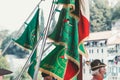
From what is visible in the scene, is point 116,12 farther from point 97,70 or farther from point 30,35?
point 97,70

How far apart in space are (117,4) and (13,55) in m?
1.53

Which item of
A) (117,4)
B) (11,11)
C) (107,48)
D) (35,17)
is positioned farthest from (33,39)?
(11,11)

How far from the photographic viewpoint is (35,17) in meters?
2.67

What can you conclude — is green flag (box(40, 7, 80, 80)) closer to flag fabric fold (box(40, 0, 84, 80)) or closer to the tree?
flag fabric fold (box(40, 0, 84, 80))

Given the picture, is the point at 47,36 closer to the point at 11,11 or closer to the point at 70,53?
the point at 70,53

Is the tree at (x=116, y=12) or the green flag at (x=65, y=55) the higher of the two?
the tree at (x=116, y=12)

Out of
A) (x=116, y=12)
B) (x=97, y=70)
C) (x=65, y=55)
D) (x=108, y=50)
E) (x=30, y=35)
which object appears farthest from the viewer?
(x=116, y=12)

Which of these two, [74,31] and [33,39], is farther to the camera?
[33,39]

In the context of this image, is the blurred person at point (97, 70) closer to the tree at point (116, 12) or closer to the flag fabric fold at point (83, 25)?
the flag fabric fold at point (83, 25)

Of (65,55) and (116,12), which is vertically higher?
(116,12)

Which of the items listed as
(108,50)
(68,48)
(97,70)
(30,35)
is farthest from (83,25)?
(108,50)

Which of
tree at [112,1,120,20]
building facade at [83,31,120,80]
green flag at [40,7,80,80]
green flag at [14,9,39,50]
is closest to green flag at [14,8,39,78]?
green flag at [14,9,39,50]

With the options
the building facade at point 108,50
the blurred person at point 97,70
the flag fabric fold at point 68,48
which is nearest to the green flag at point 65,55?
the flag fabric fold at point 68,48

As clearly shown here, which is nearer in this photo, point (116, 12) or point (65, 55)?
point (65, 55)
